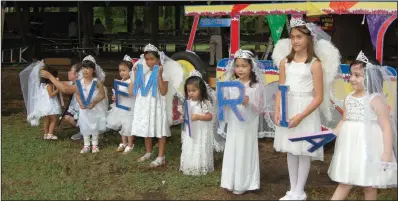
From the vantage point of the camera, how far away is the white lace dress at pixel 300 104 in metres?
3.99

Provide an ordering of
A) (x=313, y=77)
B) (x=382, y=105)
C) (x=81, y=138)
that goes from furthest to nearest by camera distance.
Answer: (x=81, y=138), (x=313, y=77), (x=382, y=105)

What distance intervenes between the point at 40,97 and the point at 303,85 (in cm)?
396

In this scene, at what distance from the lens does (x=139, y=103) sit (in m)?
5.50

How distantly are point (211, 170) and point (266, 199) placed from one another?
36.3 inches

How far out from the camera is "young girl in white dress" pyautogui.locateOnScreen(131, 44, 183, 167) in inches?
212

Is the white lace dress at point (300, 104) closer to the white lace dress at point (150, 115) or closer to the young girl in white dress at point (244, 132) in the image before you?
the young girl in white dress at point (244, 132)

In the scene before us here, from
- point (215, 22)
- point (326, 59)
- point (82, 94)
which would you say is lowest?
Result: point (82, 94)

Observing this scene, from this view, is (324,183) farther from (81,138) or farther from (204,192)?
(81,138)

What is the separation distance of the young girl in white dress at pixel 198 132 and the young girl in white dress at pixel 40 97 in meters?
2.31

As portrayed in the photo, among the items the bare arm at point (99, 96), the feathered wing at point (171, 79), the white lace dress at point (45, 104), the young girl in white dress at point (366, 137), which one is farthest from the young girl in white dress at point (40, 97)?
the young girl in white dress at point (366, 137)

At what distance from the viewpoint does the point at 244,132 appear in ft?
14.5

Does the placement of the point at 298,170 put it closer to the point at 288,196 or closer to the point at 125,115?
the point at 288,196

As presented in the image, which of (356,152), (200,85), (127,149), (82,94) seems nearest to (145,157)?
(127,149)

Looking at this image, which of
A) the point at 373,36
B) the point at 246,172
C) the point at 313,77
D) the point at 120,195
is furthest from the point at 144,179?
the point at 373,36
